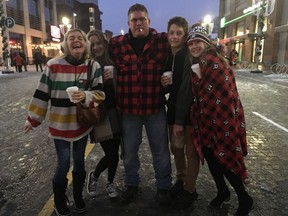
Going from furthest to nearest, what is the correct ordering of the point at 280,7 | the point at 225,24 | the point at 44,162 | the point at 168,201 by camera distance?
1. the point at 225,24
2. the point at 280,7
3. the point at 44,162
4. the point at 168,201

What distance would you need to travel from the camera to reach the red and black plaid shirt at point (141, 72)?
3.25m

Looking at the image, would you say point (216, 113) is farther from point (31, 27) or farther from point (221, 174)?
point (31, 27)

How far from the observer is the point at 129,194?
3.56 m

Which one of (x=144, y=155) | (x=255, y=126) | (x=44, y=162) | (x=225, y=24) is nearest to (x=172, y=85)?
(x=144, y=155)

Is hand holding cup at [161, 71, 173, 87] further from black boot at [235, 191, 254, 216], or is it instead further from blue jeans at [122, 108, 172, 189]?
black boot at [235, 191, 254, 216]

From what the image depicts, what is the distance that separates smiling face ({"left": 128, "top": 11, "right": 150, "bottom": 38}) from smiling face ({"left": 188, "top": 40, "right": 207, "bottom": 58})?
517mm

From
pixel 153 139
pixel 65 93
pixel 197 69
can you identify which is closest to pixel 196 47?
pixel 197 69

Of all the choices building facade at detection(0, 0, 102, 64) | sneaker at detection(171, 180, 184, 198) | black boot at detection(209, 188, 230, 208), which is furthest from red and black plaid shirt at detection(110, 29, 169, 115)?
building facade at detection(0, 0, 102, 64)

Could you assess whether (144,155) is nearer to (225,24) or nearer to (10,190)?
(10,190)

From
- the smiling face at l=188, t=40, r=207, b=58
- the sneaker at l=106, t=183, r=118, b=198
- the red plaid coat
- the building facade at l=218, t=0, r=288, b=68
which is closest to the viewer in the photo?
the red plaid coat

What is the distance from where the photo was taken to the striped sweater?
116 inches

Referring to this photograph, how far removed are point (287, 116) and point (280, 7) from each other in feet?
73.0

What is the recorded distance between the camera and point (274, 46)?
27438 millimetres

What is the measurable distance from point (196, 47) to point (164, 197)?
1675mm
